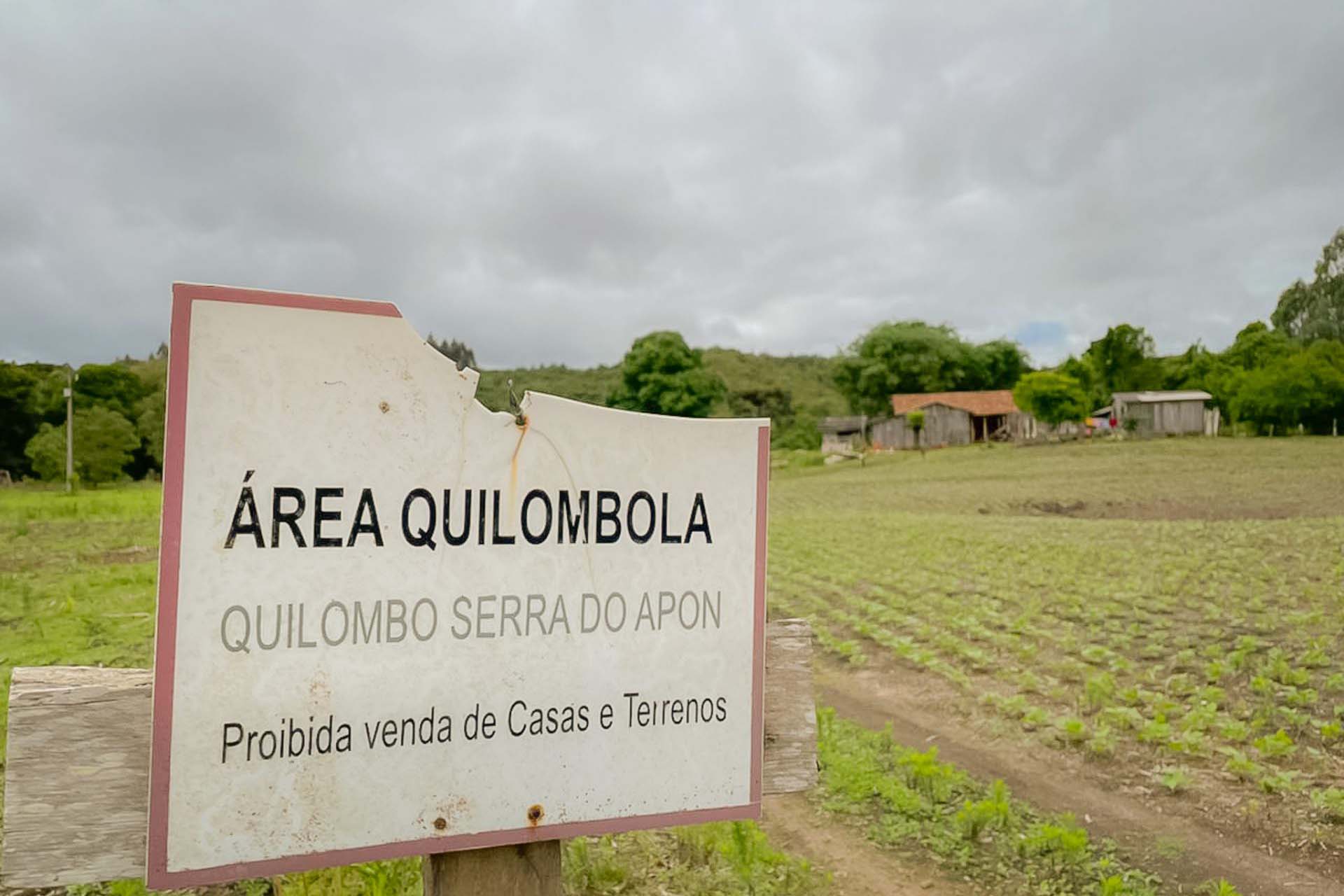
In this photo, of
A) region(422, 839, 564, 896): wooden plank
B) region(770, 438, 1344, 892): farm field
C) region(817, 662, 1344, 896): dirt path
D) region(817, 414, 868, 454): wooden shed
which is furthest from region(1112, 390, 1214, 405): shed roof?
region(422, 839, 564, 896): wooden plank

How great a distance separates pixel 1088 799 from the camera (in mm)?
4762

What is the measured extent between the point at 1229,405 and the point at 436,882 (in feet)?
155

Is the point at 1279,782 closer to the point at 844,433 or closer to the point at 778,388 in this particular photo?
the point at 844,433

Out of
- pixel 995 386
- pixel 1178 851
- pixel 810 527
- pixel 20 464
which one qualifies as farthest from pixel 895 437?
pixel 1178 851

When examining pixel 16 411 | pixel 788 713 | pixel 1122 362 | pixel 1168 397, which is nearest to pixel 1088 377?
pixel 1122 362

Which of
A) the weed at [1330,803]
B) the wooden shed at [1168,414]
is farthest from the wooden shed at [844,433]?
the weed at [1330,803]

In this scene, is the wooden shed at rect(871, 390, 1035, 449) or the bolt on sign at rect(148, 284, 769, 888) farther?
the wooden shed at rect(871, 390, 1035, 449)

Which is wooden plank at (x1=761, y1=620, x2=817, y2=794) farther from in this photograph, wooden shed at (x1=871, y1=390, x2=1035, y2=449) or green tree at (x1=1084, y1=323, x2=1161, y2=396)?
green tree at (x1=1084, y1=323, x2=1161, y2=396)

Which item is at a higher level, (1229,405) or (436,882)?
(1229,405)

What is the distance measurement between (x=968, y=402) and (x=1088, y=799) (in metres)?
50.5

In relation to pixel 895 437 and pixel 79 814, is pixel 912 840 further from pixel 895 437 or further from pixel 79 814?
pixel 895 437

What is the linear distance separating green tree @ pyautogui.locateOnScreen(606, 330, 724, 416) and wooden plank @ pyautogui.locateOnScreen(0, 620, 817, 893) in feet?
131

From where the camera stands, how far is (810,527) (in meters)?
19.7

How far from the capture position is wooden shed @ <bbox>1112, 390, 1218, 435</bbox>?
42.1 m
